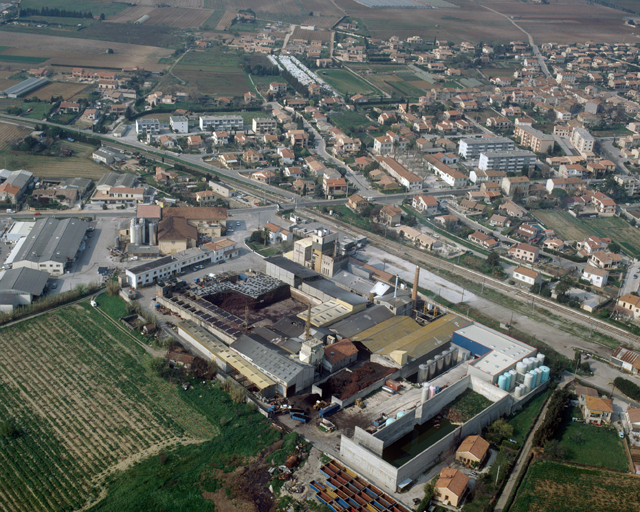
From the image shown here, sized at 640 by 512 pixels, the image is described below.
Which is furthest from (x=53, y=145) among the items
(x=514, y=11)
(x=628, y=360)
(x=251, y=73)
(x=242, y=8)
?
(x=514, y=11)

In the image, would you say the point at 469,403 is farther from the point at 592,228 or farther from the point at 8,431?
the point at 592,228

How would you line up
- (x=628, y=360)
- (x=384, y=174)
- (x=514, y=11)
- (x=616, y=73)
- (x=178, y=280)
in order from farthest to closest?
1. (x=514, y=11)
2. (x=616, y=73)
3. (x=384, y=174)
4. (x=178, y=280)
5. (x=628, y=360)

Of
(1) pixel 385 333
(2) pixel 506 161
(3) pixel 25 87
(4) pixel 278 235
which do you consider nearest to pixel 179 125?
(3) pixel 25 87

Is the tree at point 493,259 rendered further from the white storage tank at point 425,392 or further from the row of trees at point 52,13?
the row of trees at point 52,13

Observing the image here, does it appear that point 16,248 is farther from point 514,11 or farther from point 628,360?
point 514,11

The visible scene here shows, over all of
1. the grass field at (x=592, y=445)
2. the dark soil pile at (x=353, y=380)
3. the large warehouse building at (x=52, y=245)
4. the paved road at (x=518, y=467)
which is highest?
the large warehouse building at (x=52, y=245)

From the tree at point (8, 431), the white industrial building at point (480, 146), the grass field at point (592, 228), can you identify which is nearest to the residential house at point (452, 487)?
the tree at point (8, 431)

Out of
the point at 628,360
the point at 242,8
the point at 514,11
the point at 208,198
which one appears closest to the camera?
the point at 628,360
